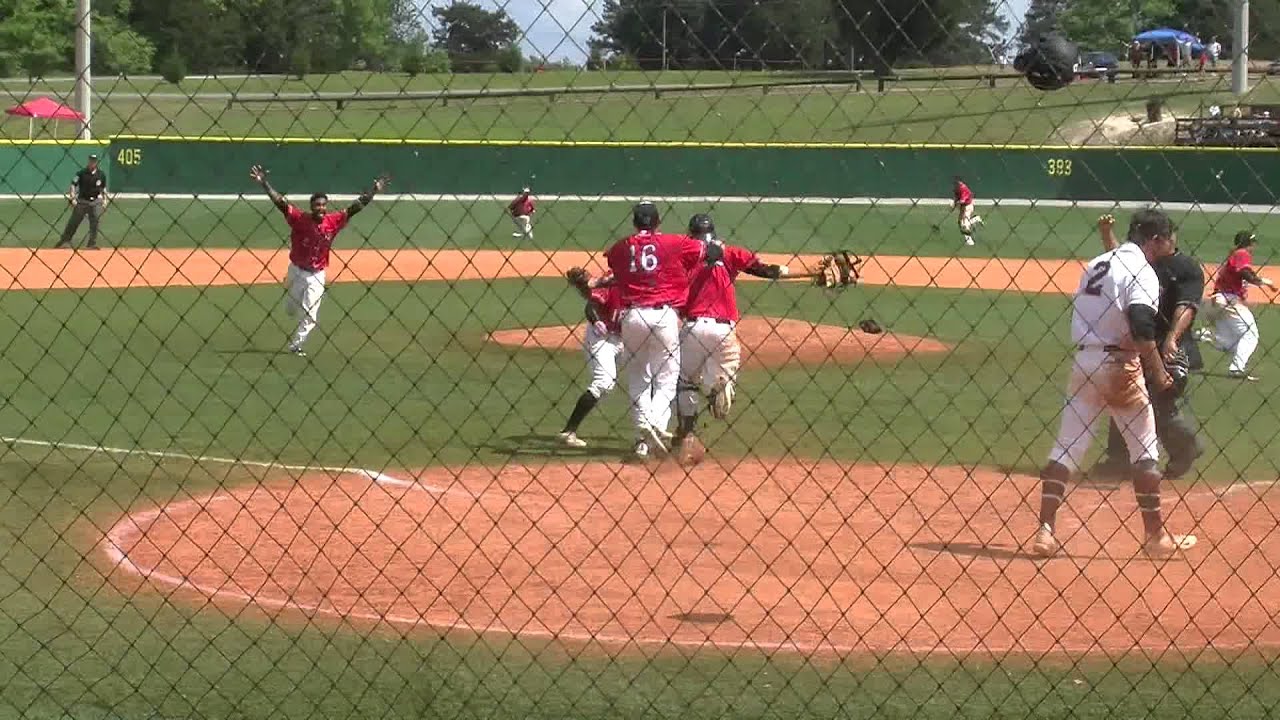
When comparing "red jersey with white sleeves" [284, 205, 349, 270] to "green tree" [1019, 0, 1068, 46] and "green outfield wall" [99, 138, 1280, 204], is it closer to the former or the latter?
"green outfield wall" [99, 138, 1280, 204]

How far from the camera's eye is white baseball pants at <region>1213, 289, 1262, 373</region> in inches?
770

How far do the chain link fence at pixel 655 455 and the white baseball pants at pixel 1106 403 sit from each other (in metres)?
0.03

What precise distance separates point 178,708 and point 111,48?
2.90 m

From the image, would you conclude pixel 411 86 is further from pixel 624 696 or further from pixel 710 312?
pixel 710 312

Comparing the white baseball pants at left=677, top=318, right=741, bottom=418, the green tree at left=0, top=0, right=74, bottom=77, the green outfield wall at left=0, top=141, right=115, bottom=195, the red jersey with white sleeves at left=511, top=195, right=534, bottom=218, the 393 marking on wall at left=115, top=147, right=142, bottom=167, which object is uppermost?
the green tree at left=0, top=0, right=74, bottom=77

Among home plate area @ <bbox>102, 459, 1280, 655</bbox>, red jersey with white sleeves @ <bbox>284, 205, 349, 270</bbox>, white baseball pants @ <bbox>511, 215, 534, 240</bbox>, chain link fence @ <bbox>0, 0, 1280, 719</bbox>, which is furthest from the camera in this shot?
red jersey with white sleeves @ <bbox>284, 205, 349, 270</bbox>

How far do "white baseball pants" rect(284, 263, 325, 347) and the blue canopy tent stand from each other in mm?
13061

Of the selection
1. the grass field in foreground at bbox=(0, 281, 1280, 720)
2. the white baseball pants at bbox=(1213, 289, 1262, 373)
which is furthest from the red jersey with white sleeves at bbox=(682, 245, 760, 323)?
the white baseball pants at bbox=(1213, 289, 1262, 373)

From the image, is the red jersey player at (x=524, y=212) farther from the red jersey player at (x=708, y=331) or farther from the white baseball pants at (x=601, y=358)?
the red jersey player at (x=708, y=331)

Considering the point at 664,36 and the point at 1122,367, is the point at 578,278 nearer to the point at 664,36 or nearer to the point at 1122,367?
the point at 1122,367

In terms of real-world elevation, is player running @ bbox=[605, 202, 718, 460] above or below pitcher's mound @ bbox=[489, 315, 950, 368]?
above

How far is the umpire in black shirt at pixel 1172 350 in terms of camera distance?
12.6 metres

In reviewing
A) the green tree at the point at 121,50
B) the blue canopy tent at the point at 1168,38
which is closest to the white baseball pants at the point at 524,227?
the green tree at the point at 121,50

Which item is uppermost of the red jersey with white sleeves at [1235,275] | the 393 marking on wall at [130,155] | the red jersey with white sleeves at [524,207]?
the red jersey with white sleeves at [1235,275]
